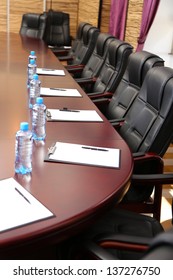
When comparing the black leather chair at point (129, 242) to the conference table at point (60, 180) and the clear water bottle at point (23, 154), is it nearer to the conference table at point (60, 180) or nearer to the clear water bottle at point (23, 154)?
the conference table at point (60, 180)

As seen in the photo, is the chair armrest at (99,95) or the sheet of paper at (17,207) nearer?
the sheet of paper at (17,207)

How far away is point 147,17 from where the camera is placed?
4523 mm

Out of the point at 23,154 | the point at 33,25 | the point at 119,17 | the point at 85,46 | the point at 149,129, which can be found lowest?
the point at 149,129

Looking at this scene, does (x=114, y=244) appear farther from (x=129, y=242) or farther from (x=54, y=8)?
(x=54, y=8)

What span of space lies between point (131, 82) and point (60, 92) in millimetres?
569

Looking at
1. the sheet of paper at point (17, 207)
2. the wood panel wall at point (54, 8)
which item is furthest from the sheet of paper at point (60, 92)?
the wood panel wall at point (54, 8)

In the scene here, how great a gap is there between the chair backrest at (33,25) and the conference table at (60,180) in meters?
4.40

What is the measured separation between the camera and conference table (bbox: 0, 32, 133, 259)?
3.69 ft

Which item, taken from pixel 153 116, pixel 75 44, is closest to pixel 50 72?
pixel 153 116

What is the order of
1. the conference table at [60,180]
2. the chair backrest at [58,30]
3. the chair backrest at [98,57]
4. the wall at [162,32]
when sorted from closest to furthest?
the conference table at [60,180]
the chair backrest at [98,57]
the wall at [162,32]
the chair backrest at [58,30]

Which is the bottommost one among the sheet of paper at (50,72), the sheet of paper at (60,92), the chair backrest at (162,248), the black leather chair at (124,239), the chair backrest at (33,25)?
the black leather chair at (124,239)

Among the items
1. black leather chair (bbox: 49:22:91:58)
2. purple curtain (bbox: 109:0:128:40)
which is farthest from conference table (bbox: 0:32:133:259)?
purple curtain (bbox: 109:0:128:40)

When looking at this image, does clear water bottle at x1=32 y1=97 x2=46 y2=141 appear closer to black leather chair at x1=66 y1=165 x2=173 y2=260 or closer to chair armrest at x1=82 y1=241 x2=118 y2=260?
black leather chair at x1=66 y1=165 x2=173 y2=260

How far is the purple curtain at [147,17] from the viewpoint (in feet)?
14.4
